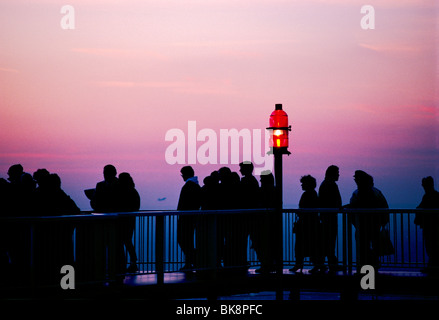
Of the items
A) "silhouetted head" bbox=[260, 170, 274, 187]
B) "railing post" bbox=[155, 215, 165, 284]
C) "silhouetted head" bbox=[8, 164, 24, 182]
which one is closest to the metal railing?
"railing post" bbox=[155, 215, 165, 284]

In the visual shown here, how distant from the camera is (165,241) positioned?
13.9 meters

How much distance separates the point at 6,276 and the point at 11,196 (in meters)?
→ 1.42

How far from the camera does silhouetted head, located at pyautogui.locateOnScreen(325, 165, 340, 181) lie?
15016 millimetres

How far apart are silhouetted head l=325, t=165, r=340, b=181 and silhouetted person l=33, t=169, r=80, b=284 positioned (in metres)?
5.46

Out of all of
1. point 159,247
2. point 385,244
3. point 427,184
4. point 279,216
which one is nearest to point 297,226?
point 279,216

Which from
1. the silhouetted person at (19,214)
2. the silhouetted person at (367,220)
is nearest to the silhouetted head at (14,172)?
the silhouetted person at (19,214)

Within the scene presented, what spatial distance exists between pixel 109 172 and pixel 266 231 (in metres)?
3.46

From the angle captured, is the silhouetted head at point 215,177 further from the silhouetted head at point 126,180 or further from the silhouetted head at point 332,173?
the silhouetted head at point 332,173

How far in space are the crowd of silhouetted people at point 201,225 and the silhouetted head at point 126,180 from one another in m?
0.02

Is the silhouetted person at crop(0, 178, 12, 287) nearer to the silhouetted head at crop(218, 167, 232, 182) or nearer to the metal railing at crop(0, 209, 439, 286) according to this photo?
the metal railing at crop(0, 209, 439, 286)
